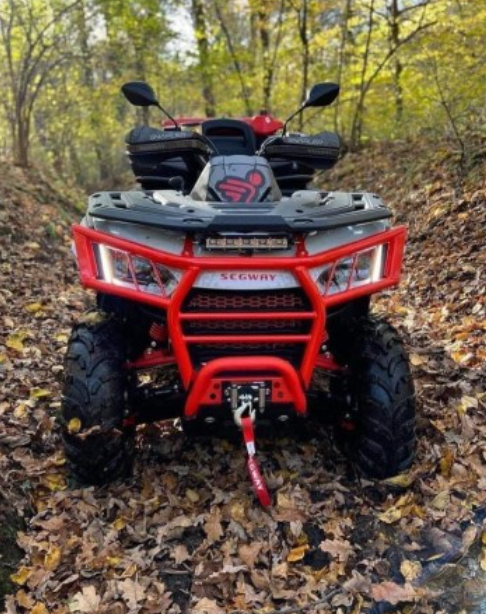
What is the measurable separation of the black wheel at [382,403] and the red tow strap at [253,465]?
0.54 m

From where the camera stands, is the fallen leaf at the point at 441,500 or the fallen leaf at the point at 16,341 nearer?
the fallen leaf at the point at 441,500

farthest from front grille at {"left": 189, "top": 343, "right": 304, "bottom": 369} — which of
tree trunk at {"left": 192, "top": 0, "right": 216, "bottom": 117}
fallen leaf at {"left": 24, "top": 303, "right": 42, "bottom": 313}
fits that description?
tree trunk at {"left": 192, "top": 0, "right": 216, "bottom": 117}

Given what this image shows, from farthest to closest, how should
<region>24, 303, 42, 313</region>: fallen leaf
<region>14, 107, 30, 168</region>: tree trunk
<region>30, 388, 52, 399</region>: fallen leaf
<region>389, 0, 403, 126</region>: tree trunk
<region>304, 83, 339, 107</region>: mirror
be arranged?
<region>389, 0, 403, 126</region>: tree trunk, <region>14, 107, 30, 168</region>: tree trunk, <region>24, 303, 42, 313</region>: fallen leaf, <region>30, 388, 52, 399</region>: fallen leaf, <region>304, 83, 339, 107</region>: mirror

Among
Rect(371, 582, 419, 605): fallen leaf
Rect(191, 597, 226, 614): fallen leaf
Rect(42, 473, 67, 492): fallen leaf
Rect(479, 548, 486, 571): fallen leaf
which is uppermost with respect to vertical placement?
Rect(42, 473, 67, 492): fallen leaf

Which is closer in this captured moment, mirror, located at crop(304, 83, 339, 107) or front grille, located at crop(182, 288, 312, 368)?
front grille, located at crop(182, 288, 312, 368)

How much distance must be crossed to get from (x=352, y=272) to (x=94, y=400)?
1.32 meters

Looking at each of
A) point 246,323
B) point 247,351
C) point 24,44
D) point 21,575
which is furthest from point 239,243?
point 24,44

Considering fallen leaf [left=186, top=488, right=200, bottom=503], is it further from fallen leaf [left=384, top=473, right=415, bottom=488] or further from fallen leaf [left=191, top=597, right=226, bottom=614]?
fallen leaf [left=384, top=473, right=415, bottom=488]

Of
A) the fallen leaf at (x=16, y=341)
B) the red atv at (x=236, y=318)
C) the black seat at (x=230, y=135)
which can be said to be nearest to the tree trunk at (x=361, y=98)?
the black seat at (x=230, y=135)

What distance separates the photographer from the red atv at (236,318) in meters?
2.81

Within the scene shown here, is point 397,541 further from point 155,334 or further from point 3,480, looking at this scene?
point 3,480

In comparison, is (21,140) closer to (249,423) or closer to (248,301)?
(248,301)

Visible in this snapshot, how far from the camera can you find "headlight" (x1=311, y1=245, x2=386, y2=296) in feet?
9.60

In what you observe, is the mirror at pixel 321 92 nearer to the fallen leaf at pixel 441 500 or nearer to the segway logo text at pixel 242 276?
the segway logo text at pixel 242 276
